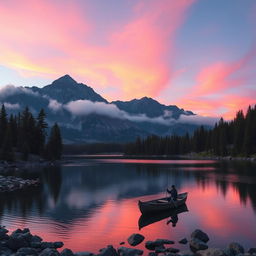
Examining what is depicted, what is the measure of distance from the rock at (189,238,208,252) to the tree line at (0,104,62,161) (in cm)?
9744

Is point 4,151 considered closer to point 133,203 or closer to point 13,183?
point 13,183

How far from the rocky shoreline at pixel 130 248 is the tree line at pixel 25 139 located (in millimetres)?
92528

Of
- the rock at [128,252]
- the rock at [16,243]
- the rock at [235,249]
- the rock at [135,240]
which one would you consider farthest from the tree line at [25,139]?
the rock at [235,249]

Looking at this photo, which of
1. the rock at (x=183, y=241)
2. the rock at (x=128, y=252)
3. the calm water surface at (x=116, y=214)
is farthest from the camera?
the calm water surface at (x=116, y=214)

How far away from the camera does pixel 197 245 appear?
25.7 m

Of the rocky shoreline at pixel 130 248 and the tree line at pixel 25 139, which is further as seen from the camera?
the tree line at pixel 25 139

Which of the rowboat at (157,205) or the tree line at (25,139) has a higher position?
the tree line at (25,139)

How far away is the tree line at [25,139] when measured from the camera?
116300mm

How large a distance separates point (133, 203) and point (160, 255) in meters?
25.5

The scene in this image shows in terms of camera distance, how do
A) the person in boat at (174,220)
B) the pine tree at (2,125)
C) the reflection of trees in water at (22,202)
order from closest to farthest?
the person in boat at (174,220)
the reflection of trees in water at (22,202)
the pine tree at (2,125)

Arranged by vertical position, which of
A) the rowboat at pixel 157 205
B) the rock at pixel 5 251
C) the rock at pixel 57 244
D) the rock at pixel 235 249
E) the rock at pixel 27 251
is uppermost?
the rowboat at pixel 157 205

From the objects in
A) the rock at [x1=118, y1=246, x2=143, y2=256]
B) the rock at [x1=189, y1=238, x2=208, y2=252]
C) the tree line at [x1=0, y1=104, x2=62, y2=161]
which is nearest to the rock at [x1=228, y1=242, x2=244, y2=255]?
the rock at [x1=189, y1=238, x2=208, y2=252]

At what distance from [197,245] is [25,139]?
11363cm

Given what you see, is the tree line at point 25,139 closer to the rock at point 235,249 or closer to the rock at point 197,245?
the rock at point 197,245
